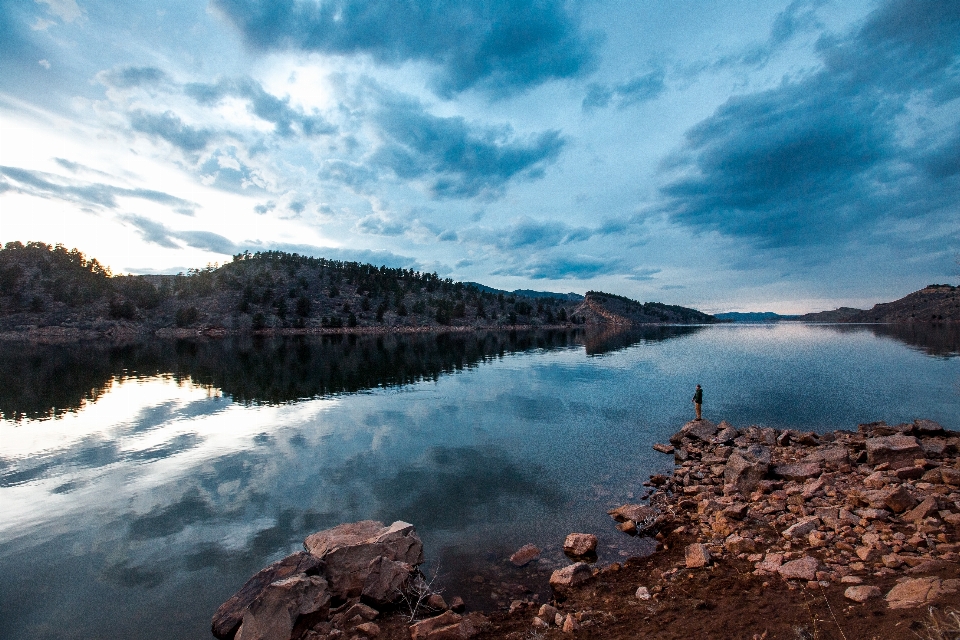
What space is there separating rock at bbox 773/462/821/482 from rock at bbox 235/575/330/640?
20.1 meters

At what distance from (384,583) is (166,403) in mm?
40528

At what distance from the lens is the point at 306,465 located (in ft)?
78.6

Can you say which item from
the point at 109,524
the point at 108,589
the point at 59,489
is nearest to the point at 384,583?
the point at 108,589

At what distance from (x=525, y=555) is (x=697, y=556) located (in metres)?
5.45

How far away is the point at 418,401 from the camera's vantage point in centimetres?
4238

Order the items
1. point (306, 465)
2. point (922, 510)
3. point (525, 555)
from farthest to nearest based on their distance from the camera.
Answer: point (306, 465), point (525, 555), point (922, 510)

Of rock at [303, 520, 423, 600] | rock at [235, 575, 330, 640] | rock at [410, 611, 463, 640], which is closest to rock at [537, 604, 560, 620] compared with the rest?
rock at [410, 611, 463, 640]

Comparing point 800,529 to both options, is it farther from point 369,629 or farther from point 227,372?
point 227,372

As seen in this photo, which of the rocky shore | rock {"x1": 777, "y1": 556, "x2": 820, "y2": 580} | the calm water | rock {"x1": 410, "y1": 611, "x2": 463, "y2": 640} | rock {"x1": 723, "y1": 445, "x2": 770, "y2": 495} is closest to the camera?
the rocky shore

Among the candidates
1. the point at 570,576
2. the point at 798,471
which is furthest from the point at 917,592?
the point at 798,471

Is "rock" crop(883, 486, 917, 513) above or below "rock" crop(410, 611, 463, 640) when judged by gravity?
above

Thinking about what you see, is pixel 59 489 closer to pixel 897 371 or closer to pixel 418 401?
pixel 418 401

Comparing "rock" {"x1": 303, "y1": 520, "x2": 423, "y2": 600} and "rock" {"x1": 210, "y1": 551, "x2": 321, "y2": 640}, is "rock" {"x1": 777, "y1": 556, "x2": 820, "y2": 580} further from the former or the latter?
"rock" {"x1": 210, "y1": 551, "x2": 321, "y2": 640}

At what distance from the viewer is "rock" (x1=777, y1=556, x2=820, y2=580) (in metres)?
10.8
